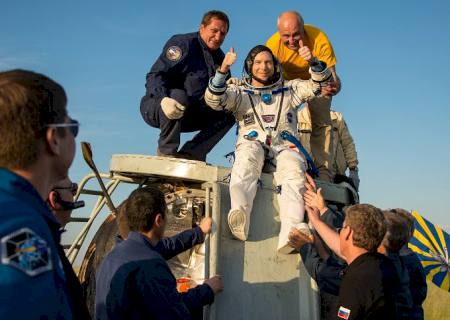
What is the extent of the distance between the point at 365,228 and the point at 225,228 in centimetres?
149

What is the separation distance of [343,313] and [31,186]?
7.27ft

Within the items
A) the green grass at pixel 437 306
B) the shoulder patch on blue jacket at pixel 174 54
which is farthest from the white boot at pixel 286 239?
the green grass at pixel 437 306

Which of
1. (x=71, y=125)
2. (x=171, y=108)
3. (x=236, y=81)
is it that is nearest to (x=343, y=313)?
(x=71, y=125)

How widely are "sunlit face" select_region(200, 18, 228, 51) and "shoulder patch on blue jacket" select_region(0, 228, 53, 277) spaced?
5101mm

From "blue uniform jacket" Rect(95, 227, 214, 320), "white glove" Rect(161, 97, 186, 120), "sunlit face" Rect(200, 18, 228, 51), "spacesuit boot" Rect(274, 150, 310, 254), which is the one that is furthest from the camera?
"sunlit face" Rect(200, 18, 228, 51)

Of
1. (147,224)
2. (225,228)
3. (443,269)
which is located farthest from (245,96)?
(443,269)

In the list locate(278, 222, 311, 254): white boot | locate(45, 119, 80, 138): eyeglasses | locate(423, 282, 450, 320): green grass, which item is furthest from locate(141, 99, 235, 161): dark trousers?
locate(423, 282, 450, 320): green grass

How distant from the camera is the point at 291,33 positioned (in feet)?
21.6

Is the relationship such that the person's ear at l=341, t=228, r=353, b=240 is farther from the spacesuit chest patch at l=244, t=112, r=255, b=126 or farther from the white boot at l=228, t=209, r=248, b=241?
the spacesuit chest patch at l=244, t=112, r=255, b=126

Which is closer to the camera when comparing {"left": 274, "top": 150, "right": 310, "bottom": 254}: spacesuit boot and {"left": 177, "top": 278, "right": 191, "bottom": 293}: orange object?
{"left": 274, "top": 150, "right": 310, "bottom": 254}: spacesuit boot

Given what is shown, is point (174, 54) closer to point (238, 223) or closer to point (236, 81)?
point (236, 81)

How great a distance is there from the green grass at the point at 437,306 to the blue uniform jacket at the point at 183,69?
908cm

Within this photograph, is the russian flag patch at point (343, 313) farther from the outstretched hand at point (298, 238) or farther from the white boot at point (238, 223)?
the white boot at point (238, 223)

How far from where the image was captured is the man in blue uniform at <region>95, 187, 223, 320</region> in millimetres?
3262
